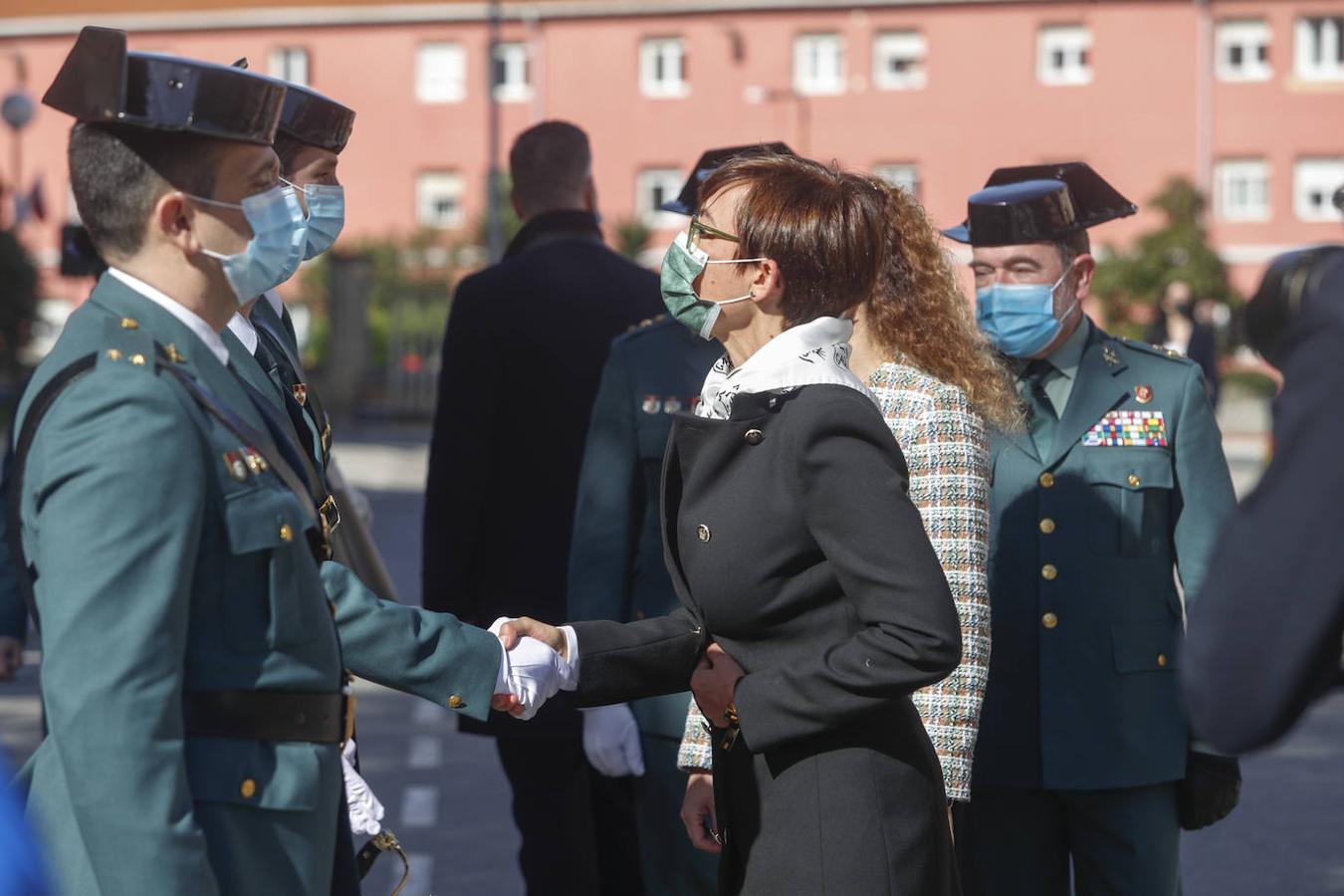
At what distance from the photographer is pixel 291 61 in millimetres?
56438

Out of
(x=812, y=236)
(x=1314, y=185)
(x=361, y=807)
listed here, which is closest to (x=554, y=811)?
(x=361, y=807)

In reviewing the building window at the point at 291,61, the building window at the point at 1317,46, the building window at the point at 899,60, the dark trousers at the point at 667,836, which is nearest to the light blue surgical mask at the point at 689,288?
the dark trousers at the point at 667,836

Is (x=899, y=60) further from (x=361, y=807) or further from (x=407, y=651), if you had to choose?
(x=407, y=651)

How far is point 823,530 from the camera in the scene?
3152 millimetres

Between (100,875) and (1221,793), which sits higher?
(100,875)

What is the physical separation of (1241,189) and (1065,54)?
5563 millimetres

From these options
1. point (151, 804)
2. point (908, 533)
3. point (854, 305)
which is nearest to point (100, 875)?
point (151, 804)

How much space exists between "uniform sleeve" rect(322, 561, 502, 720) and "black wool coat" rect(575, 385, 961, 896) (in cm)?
42

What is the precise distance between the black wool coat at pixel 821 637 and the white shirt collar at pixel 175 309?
35.9 inches

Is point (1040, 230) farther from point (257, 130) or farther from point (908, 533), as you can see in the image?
point (257, 130)

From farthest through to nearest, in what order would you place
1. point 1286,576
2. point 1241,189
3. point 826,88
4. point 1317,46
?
1. point 826,88
2. point 1241,189
3. point 1317,46
4. point 1286,576

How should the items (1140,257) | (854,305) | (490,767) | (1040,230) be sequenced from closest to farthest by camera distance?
1. (854,305)
2. (1040,230)
3. (490,767)
4. (1140,257)

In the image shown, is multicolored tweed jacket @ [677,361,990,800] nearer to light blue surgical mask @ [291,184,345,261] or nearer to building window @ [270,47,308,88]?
light blue surgical mask @ [291,184,345,261]

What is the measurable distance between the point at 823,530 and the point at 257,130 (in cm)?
105
